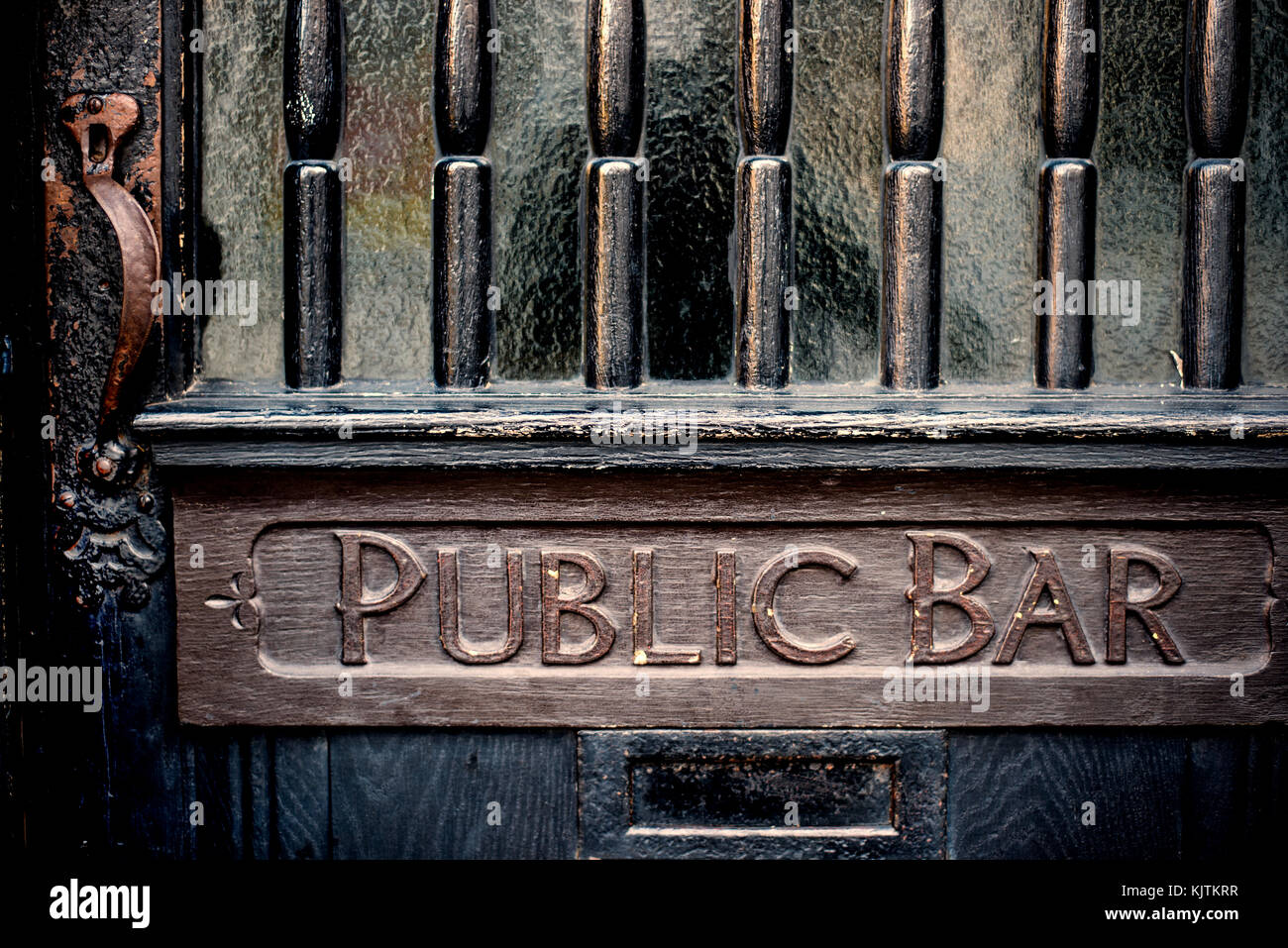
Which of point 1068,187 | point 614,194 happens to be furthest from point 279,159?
point 1068,187

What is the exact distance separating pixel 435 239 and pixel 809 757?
1.31m

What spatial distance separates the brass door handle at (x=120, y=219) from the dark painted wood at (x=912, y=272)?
1466 millimetres

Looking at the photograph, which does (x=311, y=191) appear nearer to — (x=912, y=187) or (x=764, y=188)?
(x=764, y=188)

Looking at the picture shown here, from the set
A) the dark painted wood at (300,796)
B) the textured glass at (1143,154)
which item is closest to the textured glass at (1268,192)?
the textured glass at (1143,154)

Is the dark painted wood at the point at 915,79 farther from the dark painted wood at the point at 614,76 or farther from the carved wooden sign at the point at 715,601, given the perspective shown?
the carved wooden sign at the point at 715,601

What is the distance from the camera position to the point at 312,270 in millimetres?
1663

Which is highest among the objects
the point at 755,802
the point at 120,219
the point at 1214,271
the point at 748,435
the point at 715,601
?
the point at 120,219

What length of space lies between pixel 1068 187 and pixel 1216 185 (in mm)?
295

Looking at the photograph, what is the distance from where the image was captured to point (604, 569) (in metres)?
1.67

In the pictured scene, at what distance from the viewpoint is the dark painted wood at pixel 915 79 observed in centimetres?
165

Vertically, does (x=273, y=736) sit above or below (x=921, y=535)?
below

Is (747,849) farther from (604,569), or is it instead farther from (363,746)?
(363,746)
